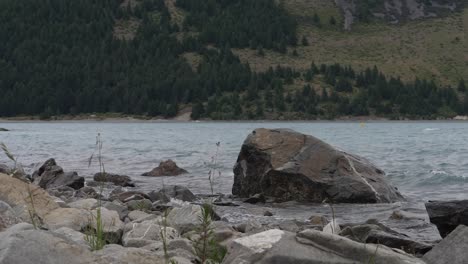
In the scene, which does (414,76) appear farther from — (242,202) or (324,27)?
(242,202)

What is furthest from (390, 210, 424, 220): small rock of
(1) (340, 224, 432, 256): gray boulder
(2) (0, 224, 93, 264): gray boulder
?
(2) (0, 224, 93, 264): gray boulder

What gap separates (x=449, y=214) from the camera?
10.6 metres

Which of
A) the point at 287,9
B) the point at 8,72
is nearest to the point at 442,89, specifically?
the point at 287,9

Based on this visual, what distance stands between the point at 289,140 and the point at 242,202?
213cm

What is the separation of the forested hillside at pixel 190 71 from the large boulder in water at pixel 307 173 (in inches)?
4622

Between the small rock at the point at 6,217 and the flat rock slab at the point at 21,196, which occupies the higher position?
the small rock at the point at 6,217

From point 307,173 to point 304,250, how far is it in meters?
12.3

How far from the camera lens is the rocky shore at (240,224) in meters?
4.62

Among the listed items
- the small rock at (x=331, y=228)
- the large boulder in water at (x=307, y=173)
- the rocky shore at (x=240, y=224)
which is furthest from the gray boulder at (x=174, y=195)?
the small rock at (x=331, y=228)

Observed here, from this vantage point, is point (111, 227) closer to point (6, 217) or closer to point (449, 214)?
point (6, 217)

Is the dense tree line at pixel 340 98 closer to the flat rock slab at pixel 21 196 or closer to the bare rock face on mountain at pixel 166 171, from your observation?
the bare rock face on mountain at pixel 166 171

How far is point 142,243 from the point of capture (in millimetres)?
7324

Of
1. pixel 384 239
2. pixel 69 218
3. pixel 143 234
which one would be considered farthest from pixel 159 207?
pixel 143 234

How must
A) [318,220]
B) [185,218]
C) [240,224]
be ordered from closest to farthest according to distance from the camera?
[185,218] < [240,224] < [318,220]
